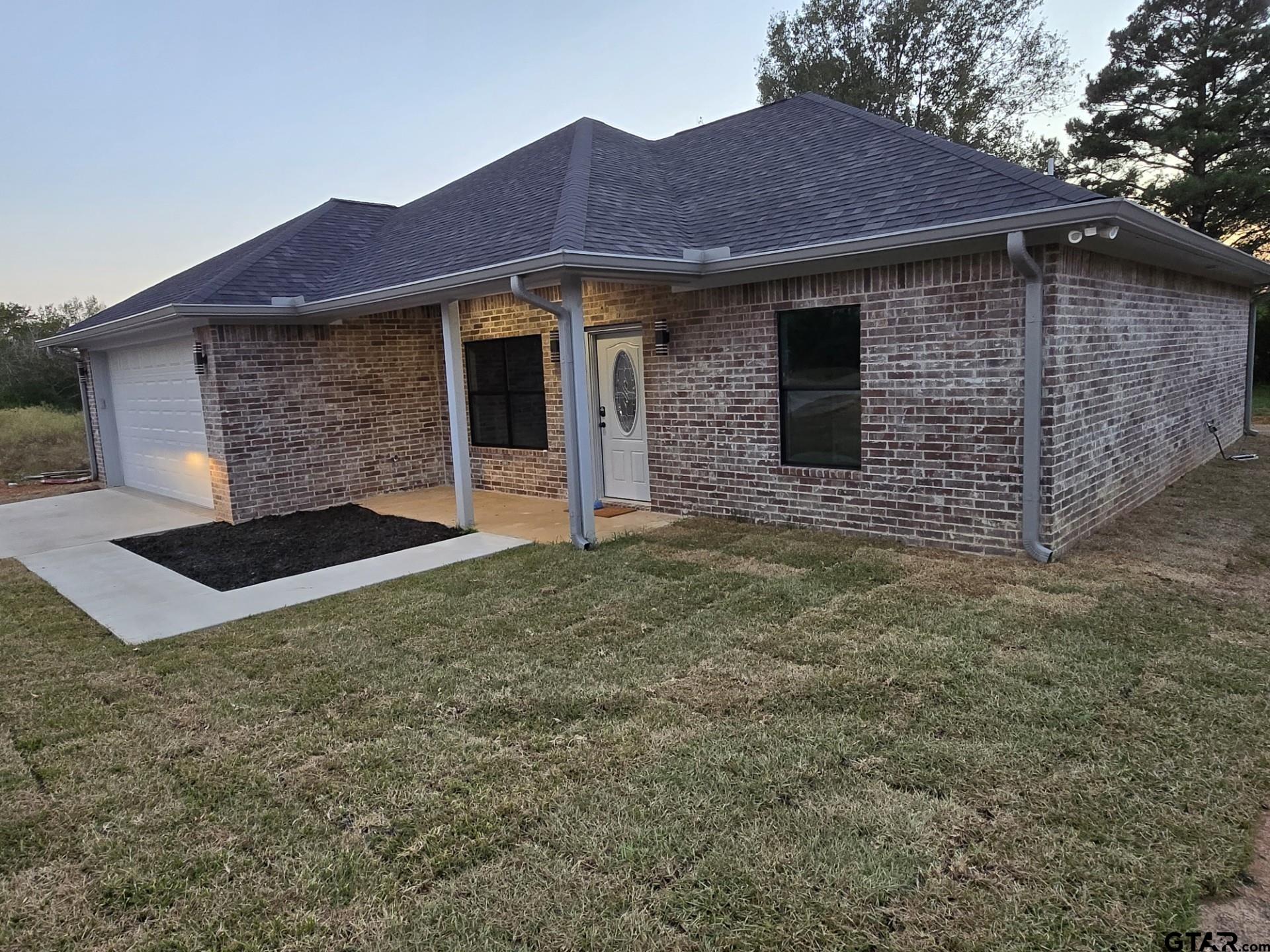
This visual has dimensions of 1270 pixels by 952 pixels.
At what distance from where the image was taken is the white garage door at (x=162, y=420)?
10102mm

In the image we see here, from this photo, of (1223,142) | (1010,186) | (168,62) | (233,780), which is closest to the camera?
(233,780)

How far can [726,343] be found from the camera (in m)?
7.75

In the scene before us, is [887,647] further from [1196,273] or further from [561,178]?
[1196,273]

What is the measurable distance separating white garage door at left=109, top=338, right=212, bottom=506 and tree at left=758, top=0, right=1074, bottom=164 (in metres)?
23.6

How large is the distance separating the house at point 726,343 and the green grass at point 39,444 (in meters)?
4.42

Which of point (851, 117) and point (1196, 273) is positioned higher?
point (851, 117)

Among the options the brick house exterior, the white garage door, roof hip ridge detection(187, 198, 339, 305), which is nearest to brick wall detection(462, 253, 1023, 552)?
the brick house exterior

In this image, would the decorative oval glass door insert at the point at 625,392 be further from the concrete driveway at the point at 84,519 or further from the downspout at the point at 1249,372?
the downspout at the point at 1249,372

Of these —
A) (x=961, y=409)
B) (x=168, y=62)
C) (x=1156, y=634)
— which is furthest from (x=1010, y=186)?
(x=168, y=62)

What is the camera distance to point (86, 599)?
6254mm

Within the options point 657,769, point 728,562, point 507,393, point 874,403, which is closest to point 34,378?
point 507,393

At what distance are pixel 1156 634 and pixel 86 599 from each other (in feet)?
Answer: 25.5

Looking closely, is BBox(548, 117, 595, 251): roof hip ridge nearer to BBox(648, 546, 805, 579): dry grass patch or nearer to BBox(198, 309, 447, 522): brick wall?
BBox(648, 546, 805, 579): dry grass patch

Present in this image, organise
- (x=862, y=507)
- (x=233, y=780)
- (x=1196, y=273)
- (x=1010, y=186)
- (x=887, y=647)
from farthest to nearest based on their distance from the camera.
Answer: (x=1196, y=273) < (x=862, y=507) < (x=1010, y=186) < (x=887, y=647) < (x=233, y=780)
